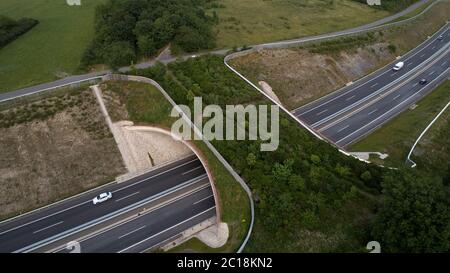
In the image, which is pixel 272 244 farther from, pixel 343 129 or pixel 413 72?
pixel 413 72

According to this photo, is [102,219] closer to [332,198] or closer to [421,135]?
[332,198]

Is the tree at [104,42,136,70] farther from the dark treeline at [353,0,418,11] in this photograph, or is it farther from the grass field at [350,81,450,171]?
the dark treeline at [353,0,418,11]

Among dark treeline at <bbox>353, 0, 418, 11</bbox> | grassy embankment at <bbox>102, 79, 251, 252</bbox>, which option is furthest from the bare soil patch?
dark treeline at <bbox>353, 0, 418, 11</bbox>

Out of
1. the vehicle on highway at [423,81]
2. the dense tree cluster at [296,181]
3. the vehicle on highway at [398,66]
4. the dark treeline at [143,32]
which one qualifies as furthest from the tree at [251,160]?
the vehicle on highway at [398,66]

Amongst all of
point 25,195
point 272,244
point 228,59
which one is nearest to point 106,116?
point 25,195

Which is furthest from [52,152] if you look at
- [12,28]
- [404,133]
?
[404,133]
